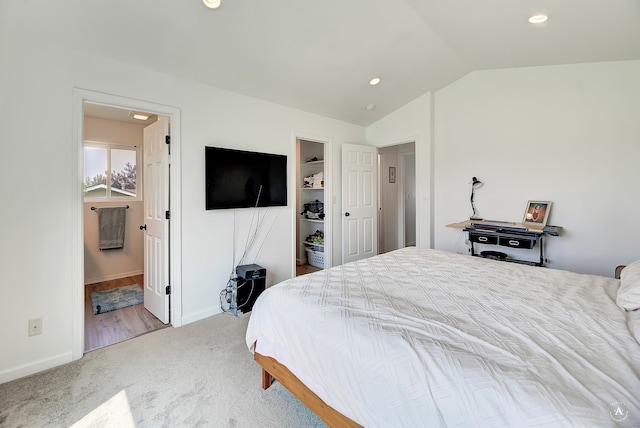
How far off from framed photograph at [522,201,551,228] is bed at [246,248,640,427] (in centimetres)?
143

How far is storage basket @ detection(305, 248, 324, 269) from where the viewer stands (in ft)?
15.4

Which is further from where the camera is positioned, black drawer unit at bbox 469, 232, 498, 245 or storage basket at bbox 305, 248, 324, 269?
storage basket at bbox 305, 248, 324, 269

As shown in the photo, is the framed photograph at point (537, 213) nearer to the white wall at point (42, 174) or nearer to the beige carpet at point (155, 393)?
the beige carpet at point (155, 393)

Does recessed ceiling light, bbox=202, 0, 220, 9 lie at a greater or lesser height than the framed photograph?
greater

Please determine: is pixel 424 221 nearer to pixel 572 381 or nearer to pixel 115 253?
pixel 572 381

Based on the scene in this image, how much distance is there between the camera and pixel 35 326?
6.80ft

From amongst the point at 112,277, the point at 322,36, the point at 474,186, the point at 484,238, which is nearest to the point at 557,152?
the point at 474,186

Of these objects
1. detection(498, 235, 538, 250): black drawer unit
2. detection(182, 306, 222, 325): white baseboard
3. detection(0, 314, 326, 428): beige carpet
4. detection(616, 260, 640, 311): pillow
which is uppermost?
detection(498, 235, 538, 250): black drawer unit

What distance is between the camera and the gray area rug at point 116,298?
3.23 m

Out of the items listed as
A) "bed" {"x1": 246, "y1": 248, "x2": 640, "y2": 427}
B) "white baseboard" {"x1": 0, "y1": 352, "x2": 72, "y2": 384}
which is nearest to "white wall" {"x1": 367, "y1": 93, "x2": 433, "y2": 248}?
"bed" {"x1": 246, "y1": 248, "x2": 640, "y2": 427}

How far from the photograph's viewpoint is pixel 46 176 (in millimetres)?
2094

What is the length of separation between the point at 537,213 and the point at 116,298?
508cm

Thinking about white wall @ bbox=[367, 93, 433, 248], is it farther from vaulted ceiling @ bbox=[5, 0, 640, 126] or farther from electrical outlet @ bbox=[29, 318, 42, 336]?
electrical outlet @ bbox=[29, 318, 42, 336]

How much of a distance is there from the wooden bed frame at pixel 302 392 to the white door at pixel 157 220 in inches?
60.4
